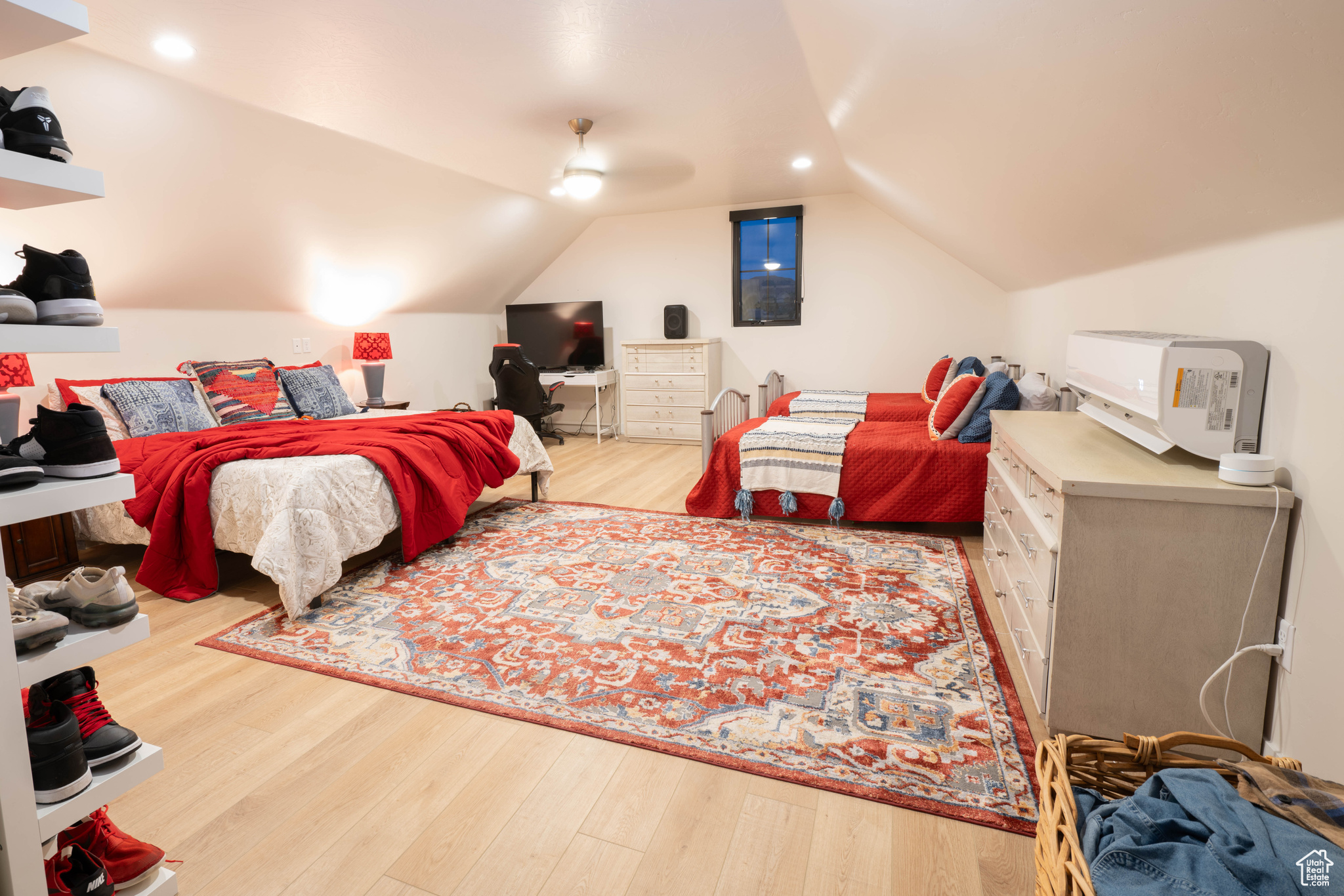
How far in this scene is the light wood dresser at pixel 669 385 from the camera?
6340mm

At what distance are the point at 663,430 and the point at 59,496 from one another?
5.66m

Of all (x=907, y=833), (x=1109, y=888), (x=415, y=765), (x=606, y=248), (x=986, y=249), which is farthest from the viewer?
(x=606, y=248)

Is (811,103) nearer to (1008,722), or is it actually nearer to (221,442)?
(1008,722)

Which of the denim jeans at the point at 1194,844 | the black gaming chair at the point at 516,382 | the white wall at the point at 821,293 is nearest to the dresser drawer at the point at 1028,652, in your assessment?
the denim jeans at the point at 1194,844

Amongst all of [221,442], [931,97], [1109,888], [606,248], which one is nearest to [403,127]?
[221,442]

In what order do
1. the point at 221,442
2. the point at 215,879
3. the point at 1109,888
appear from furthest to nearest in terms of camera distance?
the point at 221,442 → the point at 215,879 → the point at 1109,888

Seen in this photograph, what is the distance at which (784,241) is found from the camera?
20.8 feet

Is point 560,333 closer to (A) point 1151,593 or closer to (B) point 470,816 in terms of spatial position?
(B) point 470,816

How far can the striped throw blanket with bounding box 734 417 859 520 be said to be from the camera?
3658mm

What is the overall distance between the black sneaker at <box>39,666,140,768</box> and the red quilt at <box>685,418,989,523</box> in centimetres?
311

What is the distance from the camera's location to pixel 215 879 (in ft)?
4.59

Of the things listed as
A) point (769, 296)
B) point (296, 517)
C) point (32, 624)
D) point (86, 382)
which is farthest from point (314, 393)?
point (769, 296)

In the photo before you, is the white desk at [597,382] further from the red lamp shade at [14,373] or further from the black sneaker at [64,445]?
the black sneaker at [64,445]

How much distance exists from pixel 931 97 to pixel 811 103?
124 centimetres
